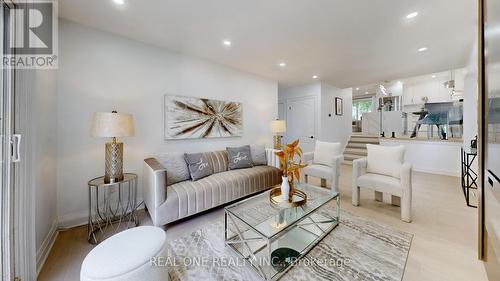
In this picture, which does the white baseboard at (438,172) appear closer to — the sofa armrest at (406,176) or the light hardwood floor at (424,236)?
the light hardwood floor at (424,236)

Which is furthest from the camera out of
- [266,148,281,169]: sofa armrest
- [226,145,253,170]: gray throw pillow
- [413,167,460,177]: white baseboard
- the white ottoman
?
[413,167,460,177]: white baseboard

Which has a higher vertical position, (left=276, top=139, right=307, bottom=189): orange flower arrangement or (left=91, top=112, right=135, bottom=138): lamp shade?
(left=91, top=112, right=135, bottom=138): lamp shade

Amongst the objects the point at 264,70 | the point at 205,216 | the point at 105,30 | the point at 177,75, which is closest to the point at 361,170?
the point at 205,216

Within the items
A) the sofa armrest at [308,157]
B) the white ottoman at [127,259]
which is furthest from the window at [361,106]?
the white ottoman at [127,259]

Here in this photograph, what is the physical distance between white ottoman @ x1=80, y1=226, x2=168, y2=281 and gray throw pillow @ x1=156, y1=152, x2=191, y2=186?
1.13m

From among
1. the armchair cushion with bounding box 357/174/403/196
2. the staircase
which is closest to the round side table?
the armchair cushion with bounding box 357/174/403/196

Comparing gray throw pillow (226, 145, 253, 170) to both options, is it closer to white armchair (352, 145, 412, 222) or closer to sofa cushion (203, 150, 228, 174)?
sofa cushion (203, 150, 228, 174)

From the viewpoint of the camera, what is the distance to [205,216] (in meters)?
2.41

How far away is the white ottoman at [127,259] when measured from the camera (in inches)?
41.1

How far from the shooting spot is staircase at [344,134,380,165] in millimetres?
5594

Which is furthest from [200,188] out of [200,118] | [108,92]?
[108,92]

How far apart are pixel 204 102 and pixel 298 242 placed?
102 inches

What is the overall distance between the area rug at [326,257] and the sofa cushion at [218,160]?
3.48 ft

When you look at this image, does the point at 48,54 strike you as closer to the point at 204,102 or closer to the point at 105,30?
the point at 105,30
